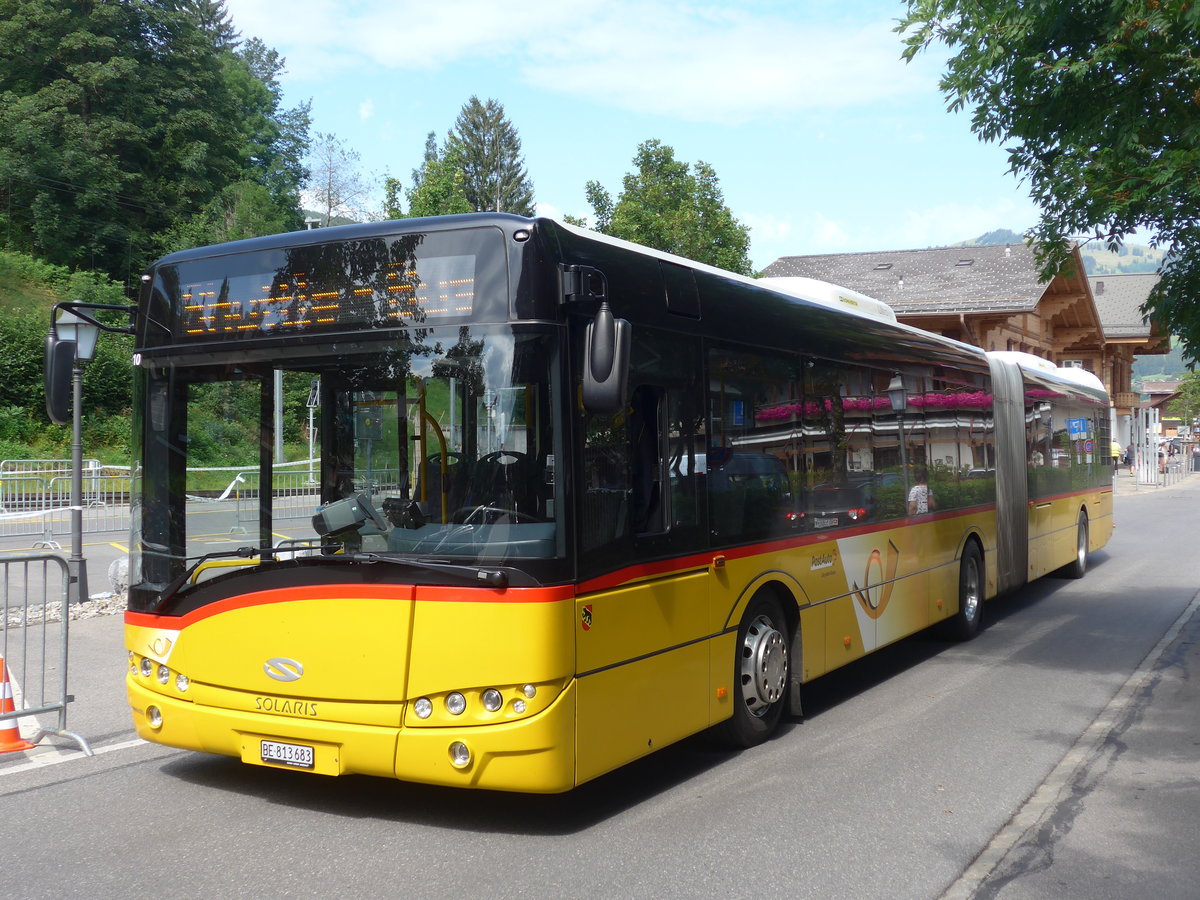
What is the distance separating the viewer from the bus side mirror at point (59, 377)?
625 centimetres

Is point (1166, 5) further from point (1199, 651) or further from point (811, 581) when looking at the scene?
point (1199, 651)

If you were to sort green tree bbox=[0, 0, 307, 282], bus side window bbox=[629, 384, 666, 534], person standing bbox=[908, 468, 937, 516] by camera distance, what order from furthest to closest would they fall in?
green tree bbox=[0, 0, 307, 282] < person standing bbox=[908, 468, 937, 516] < bus side window bbox=[629, 384, 666, 534]

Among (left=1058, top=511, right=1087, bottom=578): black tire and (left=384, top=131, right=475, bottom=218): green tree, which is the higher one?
(left=384, top=131, right=475, bottom=218): green tree

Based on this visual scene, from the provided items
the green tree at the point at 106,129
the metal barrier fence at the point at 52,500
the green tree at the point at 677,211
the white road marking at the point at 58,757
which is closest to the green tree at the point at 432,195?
the green tree at the point at 677,211

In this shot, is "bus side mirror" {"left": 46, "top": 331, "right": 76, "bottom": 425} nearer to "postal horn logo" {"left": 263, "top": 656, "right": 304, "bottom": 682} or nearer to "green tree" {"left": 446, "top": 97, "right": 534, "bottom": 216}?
"postal horn logo" {"left": 263, "top": 656, "right": 304, "bottom": 682}

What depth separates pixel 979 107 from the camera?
1038 centimetres

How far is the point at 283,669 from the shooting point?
5551 millimetres

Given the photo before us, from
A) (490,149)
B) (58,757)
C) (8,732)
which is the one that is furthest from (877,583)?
(490,149)

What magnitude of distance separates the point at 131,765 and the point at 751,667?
3805 mm

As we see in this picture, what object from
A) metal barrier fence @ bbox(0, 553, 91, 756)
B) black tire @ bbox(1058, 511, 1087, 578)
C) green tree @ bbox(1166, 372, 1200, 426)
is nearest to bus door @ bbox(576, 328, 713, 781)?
metal barrier fence @ bbox(0, 553, 91, 756)

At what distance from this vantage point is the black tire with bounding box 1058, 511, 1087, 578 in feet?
57.2

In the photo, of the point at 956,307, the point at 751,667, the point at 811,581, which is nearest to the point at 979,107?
the point at 811,581

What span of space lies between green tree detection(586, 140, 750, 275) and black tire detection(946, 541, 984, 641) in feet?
72.7

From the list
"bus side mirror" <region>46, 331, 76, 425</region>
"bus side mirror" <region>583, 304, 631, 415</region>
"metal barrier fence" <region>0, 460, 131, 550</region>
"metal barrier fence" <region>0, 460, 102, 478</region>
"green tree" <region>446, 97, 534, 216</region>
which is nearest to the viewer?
"bus side mirror" <region>583, 304, 631, 415</region>
